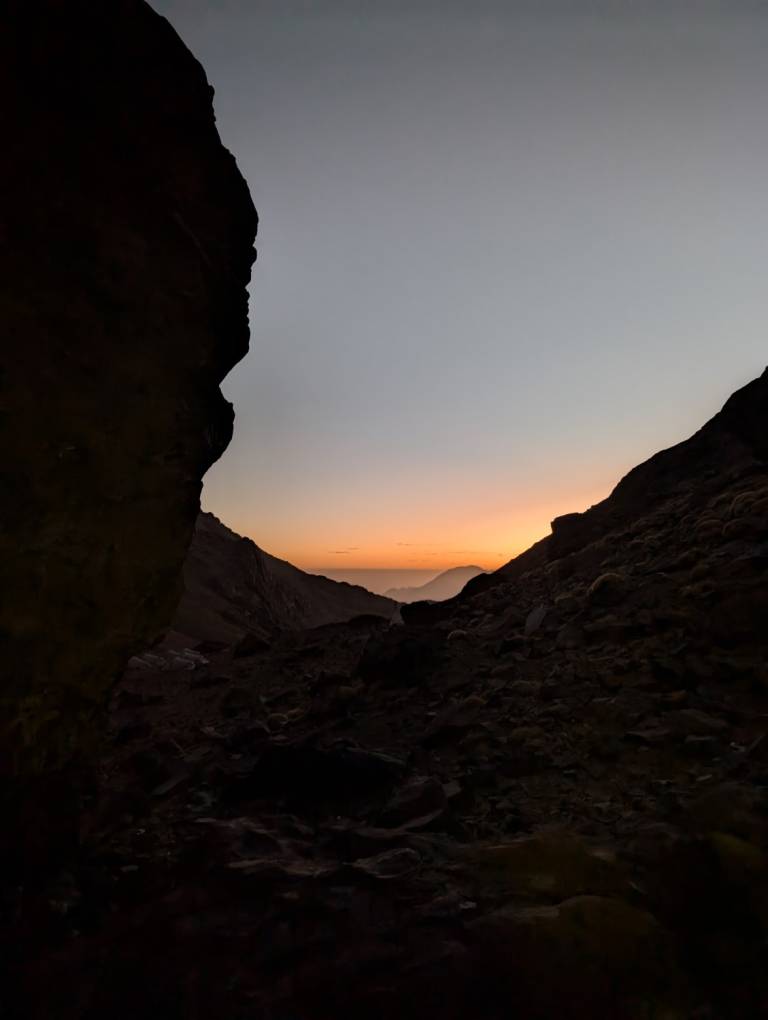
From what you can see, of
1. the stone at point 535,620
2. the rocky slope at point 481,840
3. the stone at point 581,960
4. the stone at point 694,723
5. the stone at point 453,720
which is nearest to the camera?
the stone at point 581,960

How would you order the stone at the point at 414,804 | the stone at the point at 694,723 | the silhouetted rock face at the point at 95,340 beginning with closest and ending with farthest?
the silhouetted rock face at the point at 95,340 < the stone at the point at 414,804 < the stone at the point at 694,723

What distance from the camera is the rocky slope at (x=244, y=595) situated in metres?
47.4

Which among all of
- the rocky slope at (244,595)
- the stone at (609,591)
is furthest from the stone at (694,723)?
the rocky slope at (244,595)

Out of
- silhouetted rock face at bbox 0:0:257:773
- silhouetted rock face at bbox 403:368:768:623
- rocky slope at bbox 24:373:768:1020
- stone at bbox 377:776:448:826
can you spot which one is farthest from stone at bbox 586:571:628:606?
silhouetted rock face at bbox 0:0:257:773

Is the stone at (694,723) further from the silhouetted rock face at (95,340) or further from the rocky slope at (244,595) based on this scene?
the rocky slope at (244,595)

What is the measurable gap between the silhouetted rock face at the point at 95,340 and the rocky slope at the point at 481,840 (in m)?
2.06

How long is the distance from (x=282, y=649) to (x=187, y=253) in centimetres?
1525

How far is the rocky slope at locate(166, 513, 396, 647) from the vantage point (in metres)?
47.4

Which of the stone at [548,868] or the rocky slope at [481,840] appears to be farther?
the stone at [548,868]

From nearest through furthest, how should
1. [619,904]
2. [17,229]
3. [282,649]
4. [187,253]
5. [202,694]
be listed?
[619,904] < [17,229] < [187,253] < [202,694] < [282,649]

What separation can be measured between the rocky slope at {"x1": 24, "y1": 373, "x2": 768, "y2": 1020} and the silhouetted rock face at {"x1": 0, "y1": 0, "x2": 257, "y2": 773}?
81.3 inches

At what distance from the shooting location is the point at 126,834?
6.55m

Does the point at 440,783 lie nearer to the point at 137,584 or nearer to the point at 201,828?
the point at 201,828

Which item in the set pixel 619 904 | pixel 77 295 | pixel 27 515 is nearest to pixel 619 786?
pixel 619 904
